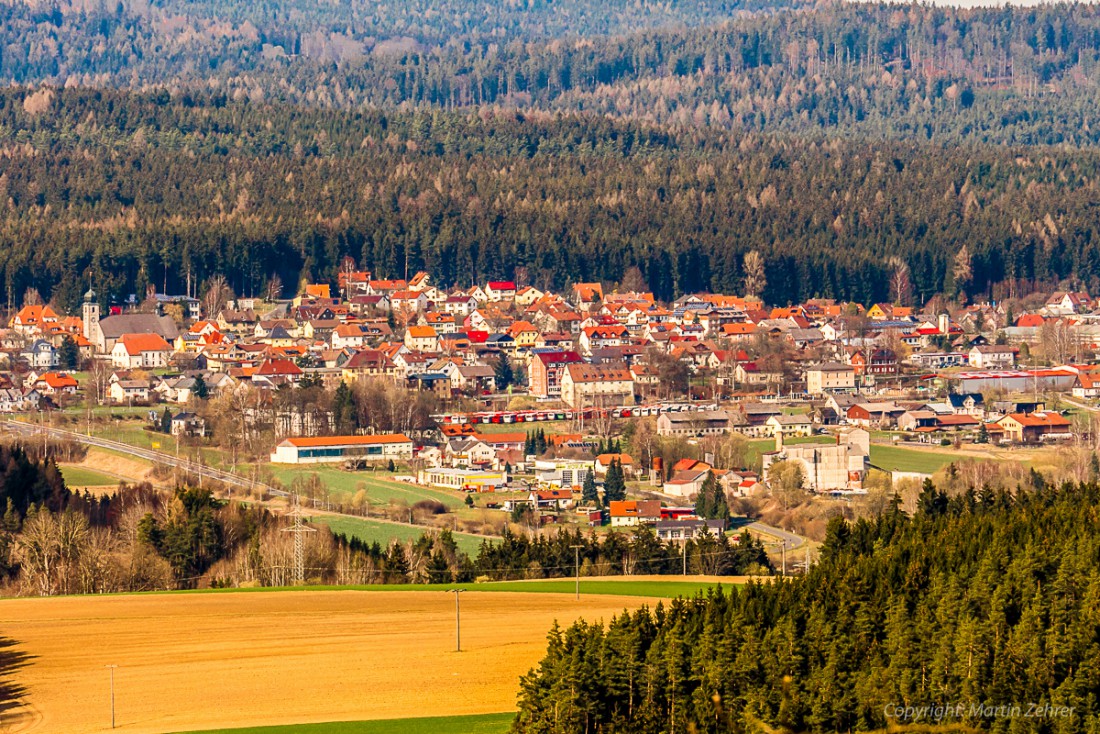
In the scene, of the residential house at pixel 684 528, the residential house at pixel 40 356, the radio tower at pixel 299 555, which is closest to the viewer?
the radio tower at pixel 299 555

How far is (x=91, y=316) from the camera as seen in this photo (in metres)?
101

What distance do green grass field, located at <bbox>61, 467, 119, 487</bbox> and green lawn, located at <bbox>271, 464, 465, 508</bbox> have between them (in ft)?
18.0

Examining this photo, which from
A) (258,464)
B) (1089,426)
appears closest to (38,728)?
(258,464)

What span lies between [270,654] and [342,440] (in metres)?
34.3

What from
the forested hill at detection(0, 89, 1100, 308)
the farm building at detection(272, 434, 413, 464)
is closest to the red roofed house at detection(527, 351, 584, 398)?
the farm building at detection(272, 434, 413, 464)

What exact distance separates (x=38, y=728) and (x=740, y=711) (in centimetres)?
1124

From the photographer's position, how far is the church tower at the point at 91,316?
98.9m

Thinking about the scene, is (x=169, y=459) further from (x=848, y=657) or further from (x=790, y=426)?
(x=848, y=657)

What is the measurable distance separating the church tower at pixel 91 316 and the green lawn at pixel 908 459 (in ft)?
140

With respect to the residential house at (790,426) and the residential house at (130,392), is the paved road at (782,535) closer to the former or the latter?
the residential house at (790,426)

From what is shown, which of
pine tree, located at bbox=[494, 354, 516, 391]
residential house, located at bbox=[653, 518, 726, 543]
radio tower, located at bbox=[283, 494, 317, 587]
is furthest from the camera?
pine tree, located at bbox=[494, 354, 516, 391]

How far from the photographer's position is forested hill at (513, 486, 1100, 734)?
2998cm

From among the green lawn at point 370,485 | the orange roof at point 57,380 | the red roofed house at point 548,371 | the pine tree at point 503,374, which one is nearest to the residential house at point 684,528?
the green lawn at point 370,485

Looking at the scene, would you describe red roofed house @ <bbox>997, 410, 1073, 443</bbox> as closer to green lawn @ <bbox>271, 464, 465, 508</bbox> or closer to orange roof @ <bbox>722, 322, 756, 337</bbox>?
green lawn @ <bbox>271, 464, 465, 508</bbox>
